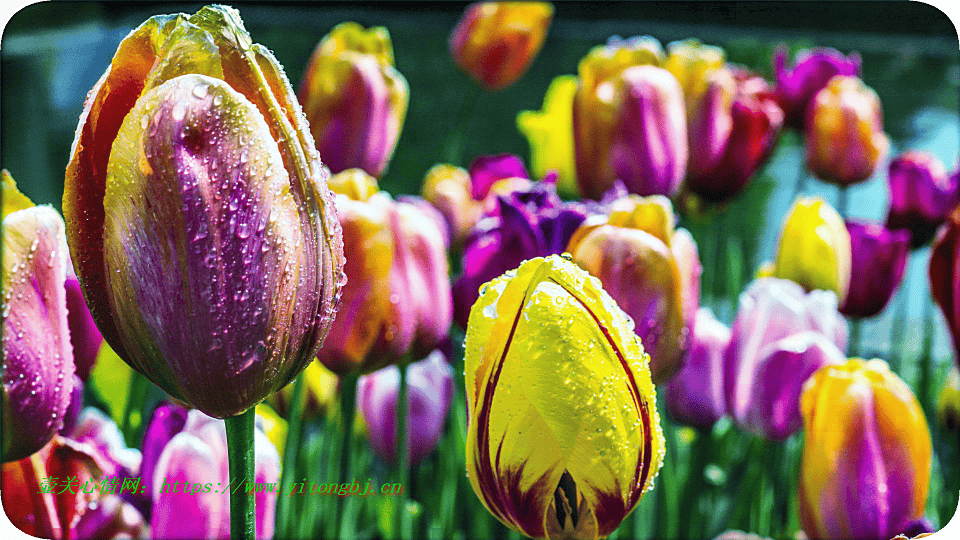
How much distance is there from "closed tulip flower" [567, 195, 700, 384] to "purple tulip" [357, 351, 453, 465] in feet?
0.59

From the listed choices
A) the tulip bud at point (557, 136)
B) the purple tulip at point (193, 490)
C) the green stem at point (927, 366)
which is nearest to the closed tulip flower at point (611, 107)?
the tulip bud at point (557, 136)

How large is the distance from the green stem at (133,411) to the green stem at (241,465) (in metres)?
0.20

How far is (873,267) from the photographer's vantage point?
0.53 metres

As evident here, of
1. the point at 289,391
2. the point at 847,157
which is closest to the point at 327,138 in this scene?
the point at 289,391

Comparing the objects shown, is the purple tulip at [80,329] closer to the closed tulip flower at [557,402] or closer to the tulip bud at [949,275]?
the closed tulip flower at [557,402]

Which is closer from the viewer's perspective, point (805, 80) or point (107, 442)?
point (107, 442)

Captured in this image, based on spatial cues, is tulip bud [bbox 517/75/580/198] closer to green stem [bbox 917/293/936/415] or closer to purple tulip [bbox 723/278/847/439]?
purple tulip [bbox 723/278/847/439]

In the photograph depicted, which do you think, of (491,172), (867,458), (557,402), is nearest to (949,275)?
(867,458)

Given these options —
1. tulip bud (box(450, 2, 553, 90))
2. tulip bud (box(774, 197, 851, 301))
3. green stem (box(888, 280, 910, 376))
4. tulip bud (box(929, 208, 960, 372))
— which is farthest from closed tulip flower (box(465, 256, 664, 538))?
green stem (box(888, 280, 910, 376))

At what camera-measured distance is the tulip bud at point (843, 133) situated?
0.63 metres

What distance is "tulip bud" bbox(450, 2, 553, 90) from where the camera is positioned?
2.07 ft

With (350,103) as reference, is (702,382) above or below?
below

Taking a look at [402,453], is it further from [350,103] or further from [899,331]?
[899,331]

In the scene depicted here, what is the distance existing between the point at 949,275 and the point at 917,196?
34 cm
